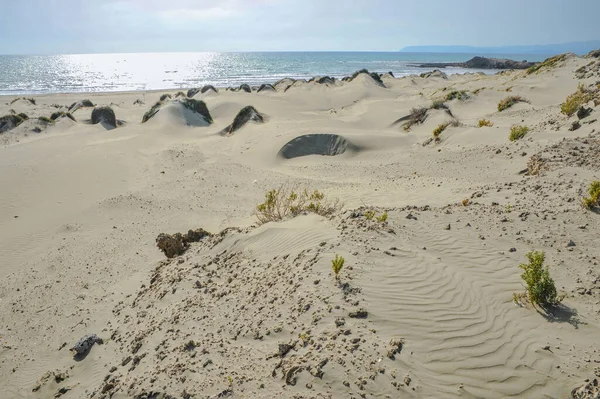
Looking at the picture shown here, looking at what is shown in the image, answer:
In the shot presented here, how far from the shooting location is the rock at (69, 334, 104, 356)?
209 inches

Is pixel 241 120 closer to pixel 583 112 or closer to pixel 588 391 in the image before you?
pixel 583 112

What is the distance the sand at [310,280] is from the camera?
3.69 metres

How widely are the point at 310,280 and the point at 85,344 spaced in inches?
120

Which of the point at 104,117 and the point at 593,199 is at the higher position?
the point at 593,199

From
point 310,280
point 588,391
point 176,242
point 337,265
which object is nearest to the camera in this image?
point 588,391

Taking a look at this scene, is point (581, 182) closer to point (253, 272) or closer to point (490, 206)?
point (490, 206)

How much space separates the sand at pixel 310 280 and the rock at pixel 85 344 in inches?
4.7

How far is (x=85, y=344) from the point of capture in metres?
5.36

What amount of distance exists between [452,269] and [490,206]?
2478 mm

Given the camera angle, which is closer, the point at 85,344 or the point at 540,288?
the point at 540,288

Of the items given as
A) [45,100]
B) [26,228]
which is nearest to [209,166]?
[26,228]

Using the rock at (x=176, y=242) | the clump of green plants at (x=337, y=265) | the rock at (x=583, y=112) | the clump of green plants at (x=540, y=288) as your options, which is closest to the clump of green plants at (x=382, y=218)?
the clump of green plants at (x=337, y=265)

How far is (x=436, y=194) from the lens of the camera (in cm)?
913

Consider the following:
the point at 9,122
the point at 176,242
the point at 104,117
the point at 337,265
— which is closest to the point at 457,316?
the point at 337,265
